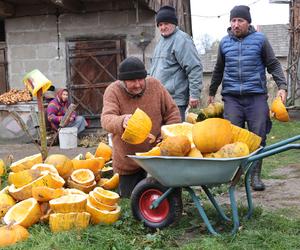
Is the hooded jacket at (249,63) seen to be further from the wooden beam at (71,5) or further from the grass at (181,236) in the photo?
the wooden beam at (71,5)

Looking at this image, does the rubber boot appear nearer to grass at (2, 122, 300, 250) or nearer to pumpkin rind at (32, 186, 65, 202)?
grass at (2, 122, 300, 250)

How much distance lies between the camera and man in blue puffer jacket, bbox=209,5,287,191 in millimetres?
5074

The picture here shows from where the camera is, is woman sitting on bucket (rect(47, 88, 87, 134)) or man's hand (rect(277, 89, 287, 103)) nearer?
man's hand (rect(277, 89, 287, 103))

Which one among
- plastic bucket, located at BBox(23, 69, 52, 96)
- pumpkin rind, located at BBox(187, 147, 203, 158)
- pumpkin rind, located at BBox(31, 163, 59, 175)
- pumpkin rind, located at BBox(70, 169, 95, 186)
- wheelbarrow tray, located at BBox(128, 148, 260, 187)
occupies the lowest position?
pumpkin rind, located at BBox(70, 169, 95, 186)

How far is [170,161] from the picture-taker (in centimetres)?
346

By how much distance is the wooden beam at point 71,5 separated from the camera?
861 cm

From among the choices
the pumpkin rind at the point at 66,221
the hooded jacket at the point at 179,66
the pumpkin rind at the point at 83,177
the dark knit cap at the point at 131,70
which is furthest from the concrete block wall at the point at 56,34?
the pumpkin rind at the point at 66,221

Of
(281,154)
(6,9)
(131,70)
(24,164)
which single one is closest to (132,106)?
(131,70)

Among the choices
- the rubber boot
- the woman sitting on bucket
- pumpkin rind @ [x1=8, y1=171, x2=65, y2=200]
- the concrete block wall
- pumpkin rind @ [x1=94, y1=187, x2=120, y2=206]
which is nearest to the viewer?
pumpkin rind @ [x1=94, y1=187, x2=120, y2=206]

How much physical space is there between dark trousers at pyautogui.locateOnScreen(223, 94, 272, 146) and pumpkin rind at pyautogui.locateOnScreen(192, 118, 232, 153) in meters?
1.62

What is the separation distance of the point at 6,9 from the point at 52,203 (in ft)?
22.1

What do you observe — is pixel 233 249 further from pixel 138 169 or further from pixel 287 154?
pixel 287 154

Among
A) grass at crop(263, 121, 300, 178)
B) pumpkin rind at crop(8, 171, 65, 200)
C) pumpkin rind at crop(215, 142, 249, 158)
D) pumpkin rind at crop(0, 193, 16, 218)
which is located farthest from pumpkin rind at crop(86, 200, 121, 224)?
grass at crop(263, 121, 300, 178)

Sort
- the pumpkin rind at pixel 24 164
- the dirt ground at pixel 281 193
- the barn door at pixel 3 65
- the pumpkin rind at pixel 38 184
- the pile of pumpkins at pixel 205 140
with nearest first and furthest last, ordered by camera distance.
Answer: the pile of pumpkins at pixel 205 140 < the pumpkin rind at pixel 38 184 < the dirt ground at pixel 281 193 < the pumpkin rind at pixel 24 164 < the barn door at pixel 3 65
